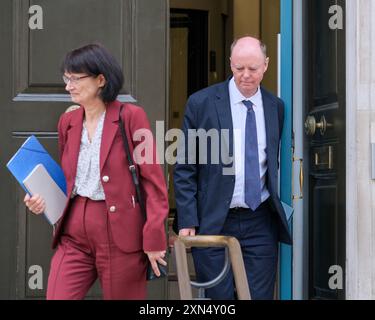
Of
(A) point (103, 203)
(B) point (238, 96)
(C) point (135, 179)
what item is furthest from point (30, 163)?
(B) point (238, 96)

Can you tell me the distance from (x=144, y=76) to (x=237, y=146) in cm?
91

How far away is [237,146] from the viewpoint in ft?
15.3

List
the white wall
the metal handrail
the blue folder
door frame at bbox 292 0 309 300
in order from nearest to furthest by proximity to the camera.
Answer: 1. the metal handrail
2. the blue folder
3. the white wall
4. door frame at bbox 292 0 309 300

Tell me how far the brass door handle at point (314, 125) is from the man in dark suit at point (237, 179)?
1.96 feet

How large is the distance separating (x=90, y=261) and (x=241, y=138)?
1132 mm

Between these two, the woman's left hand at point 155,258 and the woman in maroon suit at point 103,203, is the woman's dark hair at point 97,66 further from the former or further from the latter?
the woman's left hand at point 155,258

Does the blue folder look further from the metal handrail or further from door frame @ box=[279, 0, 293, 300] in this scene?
door frame @ box=[279, 0, 293, 300]

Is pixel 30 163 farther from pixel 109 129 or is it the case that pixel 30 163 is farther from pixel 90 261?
pixel 90 261

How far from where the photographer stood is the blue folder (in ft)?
13.0

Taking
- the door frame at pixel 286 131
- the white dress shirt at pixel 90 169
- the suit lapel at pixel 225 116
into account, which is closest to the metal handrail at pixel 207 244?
the white dress shirt at pixel 90 169

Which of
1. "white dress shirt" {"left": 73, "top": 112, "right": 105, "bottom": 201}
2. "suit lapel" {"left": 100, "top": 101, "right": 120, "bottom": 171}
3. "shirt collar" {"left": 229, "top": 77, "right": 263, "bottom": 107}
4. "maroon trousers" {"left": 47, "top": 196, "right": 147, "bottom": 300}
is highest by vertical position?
"shirt collar" {"left": 229, "top": 77, "right": 263, "bottom": 107}

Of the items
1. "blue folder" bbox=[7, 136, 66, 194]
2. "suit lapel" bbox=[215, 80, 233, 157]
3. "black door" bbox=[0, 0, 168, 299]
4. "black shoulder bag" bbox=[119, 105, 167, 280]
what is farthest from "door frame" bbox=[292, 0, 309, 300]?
"blue folder" bbox=[7, 136, 66, 194]

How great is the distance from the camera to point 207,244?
3.42m

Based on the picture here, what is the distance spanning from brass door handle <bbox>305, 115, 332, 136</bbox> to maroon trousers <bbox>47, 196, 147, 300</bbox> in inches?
66.4
